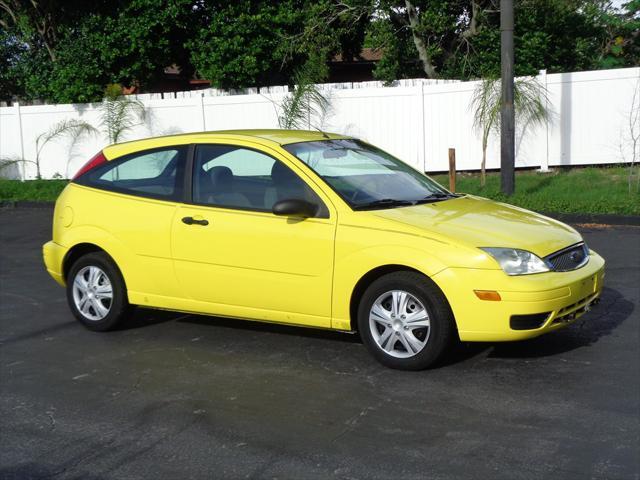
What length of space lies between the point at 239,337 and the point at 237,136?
161cm

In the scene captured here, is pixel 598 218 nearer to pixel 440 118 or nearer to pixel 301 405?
pixel 440 118

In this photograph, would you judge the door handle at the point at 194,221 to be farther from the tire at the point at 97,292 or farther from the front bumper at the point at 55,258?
the front bumper at the point at 55,258

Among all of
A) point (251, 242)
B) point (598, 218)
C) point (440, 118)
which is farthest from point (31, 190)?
point (251, 242)

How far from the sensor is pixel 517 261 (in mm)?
5723

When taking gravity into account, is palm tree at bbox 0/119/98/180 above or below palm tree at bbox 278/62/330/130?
below

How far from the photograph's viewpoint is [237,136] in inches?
270

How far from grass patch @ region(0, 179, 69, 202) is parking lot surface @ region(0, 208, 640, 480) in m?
11.2

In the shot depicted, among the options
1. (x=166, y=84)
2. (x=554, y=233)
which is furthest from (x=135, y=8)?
(x=554, y=233)

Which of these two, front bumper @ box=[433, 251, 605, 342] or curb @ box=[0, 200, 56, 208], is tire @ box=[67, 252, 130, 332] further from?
curb @ box=[0, 200, 56, 208]

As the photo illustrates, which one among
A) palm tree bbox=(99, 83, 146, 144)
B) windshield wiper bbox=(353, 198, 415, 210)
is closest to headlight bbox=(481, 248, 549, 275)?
windshield wiper bbox=(353, 198, 415, 210)

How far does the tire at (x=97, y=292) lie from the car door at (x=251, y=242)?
0.70 metres

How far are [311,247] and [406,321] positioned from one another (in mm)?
849

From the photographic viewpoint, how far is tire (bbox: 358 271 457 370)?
18.9ft

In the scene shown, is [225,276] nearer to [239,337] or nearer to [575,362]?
[239,337]
